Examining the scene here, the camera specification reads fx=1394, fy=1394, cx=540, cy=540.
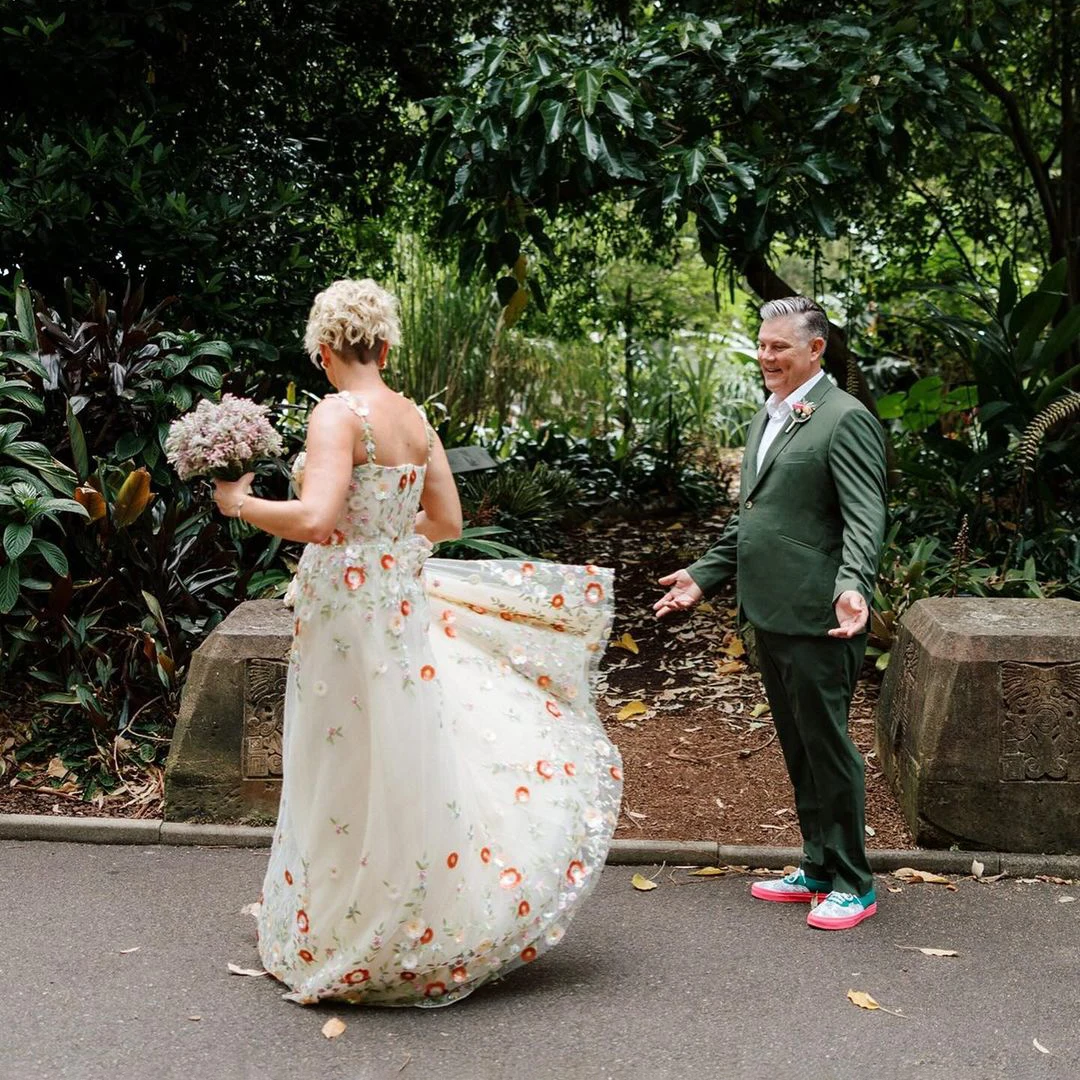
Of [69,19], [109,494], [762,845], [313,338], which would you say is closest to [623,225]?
[69,19]

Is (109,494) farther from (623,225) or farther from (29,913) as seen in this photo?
(623,225)

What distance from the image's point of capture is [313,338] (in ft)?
12.5

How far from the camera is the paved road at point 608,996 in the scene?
142 inches

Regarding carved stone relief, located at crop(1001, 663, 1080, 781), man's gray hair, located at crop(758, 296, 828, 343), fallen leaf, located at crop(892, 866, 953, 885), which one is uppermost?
man's gray hair, located at crop(758, 296, 828, 343)

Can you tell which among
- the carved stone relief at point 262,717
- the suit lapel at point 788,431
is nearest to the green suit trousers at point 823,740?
the suit lapel at point 788,431

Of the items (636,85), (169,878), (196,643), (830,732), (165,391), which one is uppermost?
(636,85)

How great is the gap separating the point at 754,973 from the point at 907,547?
4379 mm

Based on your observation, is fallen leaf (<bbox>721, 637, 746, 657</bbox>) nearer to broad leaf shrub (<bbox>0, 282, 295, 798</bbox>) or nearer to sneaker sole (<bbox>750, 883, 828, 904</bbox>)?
broad leaf shrub (<bbox>0, 282, 295, 798</bbox>)

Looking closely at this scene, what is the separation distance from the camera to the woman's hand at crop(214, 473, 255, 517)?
12.2 ft

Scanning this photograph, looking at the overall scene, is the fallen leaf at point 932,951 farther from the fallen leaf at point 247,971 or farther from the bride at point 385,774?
the fallen leaf at point 247,971

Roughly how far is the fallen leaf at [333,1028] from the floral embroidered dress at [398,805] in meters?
0.09

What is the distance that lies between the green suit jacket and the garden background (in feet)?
4.69

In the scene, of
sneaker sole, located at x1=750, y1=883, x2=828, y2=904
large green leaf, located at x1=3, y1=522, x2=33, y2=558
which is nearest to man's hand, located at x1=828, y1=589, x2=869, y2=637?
sneaker sole, located at x1=750, y1=883, x2=828, y2=904

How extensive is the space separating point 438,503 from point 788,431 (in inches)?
46.4
